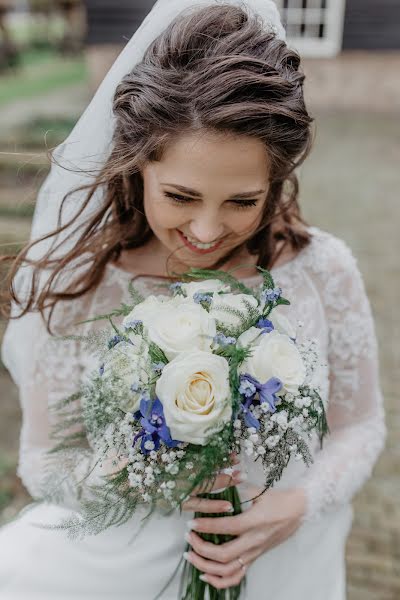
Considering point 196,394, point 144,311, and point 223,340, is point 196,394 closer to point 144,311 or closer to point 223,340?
point 223,340

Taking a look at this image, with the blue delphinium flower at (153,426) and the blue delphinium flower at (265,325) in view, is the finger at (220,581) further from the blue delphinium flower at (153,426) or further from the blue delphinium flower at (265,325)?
the blue delphinium flower at (265,325)

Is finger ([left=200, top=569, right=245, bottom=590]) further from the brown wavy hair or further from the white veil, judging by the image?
the brown wavy hair

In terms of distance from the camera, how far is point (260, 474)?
6.50ft

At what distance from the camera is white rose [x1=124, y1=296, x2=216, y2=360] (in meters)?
1.42

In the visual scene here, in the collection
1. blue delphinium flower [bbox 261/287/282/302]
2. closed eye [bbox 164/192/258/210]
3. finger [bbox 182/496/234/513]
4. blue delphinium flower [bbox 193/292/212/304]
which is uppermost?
closed eye [bbox 164/192/258/210]

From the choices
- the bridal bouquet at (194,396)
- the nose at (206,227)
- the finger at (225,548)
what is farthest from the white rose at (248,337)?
the finger at (225,548)

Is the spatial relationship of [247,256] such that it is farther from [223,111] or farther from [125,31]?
[125,31]

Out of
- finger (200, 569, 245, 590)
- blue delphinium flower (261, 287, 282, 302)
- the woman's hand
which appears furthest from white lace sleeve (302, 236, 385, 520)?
blue delphinium flower (261, 287, 282, 302)

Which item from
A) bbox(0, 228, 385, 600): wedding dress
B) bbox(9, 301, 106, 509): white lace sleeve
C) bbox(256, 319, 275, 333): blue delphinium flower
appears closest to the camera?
bbox(256, 319, 275, 333): blue delphinium flower

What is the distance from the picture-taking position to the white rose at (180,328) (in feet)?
4.66

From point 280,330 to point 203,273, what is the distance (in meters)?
0.25

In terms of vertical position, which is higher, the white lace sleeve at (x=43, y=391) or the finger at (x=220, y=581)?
the white lace sleeve at (x=43, y=391)

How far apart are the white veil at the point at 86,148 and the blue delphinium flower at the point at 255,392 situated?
0.83 meters

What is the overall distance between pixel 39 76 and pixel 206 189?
58.5ft
